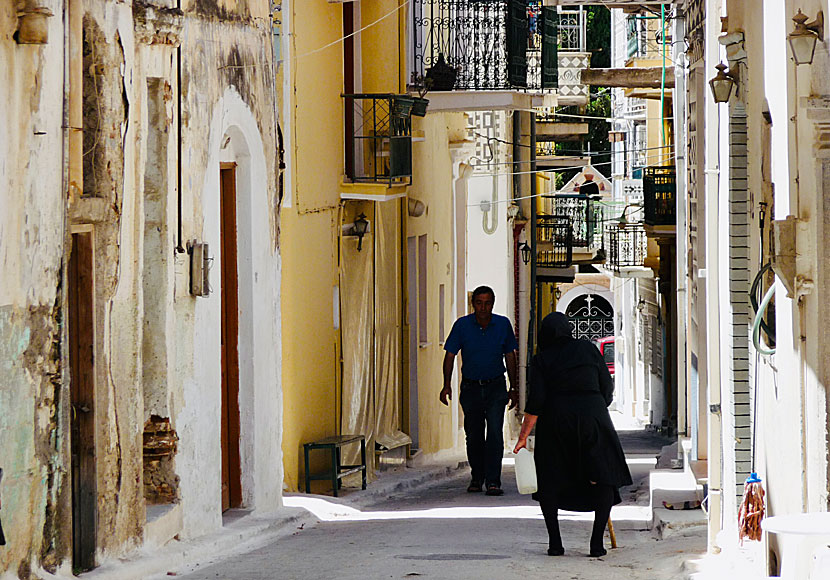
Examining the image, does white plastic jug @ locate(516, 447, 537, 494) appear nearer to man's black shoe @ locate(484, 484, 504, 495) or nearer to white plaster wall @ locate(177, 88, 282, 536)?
white plaster wall @ locate(177, 88, 282, 536)

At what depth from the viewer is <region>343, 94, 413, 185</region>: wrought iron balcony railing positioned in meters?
15.9

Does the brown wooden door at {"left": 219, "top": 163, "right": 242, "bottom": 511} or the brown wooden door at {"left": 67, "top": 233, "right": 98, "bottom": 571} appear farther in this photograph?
the brown wooden door at {"left": 219, "top": 163, "right": 242, "bottom": 511}

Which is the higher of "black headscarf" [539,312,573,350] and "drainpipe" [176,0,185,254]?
"drainpipe" [176,0,185,254]

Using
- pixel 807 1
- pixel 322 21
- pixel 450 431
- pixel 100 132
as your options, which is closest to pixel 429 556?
pixel 100 132

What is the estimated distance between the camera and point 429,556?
29.7 ft

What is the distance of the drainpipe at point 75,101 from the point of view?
7.73 m

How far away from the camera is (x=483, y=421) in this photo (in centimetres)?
1407

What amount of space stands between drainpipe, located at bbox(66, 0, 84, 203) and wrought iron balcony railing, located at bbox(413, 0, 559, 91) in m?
11.5

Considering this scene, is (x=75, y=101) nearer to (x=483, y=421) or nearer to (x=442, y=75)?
(x=483, y=421)

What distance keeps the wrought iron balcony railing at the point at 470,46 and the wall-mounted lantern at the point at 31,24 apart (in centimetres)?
1211

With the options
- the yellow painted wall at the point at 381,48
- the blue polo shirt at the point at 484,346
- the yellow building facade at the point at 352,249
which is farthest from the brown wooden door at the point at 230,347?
the yellow painted wall at the point at 381,48

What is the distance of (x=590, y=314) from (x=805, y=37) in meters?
49.0

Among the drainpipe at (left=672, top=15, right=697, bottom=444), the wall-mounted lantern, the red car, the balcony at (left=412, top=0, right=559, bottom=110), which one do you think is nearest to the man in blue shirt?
the drainpipe at (left=672, top=15, right=697, bottom=444)

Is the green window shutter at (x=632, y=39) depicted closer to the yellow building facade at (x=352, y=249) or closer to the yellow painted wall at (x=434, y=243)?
the yellow painted wall at (x=434, y=243)
